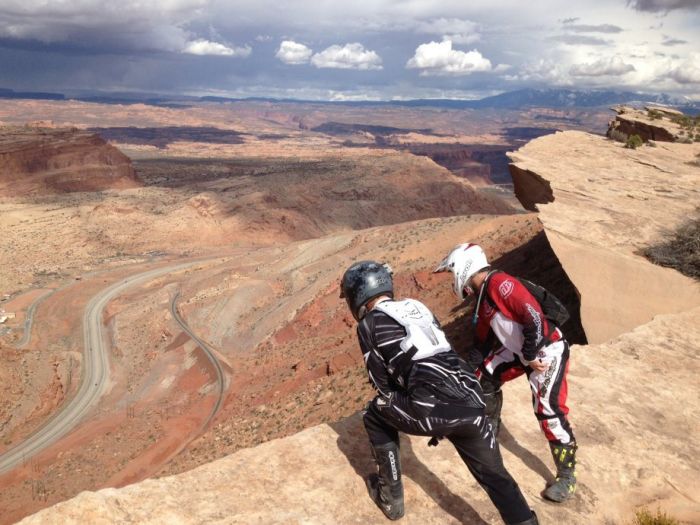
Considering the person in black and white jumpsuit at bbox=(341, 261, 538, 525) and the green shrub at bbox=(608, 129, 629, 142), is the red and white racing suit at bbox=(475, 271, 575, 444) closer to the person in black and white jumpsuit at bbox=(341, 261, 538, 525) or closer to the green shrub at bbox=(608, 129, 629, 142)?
the person in black and white jumpsuit at bbox=(341, 261, 538, 525)

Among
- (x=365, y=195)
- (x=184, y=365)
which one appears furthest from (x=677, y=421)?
(x=365, y=195)

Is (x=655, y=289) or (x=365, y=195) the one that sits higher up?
(x=655, y=289)

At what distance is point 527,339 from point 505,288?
17.8 inches

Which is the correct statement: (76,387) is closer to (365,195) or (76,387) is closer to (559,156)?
(559,156)

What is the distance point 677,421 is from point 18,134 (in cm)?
9158

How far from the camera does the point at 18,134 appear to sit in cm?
7688

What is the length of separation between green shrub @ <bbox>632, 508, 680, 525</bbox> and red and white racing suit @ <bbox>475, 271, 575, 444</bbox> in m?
0.70

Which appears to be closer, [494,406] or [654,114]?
[494,406]

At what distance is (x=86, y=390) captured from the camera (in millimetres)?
25734

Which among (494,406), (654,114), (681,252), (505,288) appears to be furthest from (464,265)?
(654,114)

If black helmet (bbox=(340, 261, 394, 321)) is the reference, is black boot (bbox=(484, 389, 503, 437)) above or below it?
below

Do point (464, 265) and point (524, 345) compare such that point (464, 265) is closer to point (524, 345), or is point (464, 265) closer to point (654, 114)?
point (524, 345)

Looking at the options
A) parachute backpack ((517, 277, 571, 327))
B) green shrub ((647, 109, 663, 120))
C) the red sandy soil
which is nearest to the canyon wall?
the red sandy soil

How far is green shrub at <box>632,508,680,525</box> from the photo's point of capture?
392 centimetres
